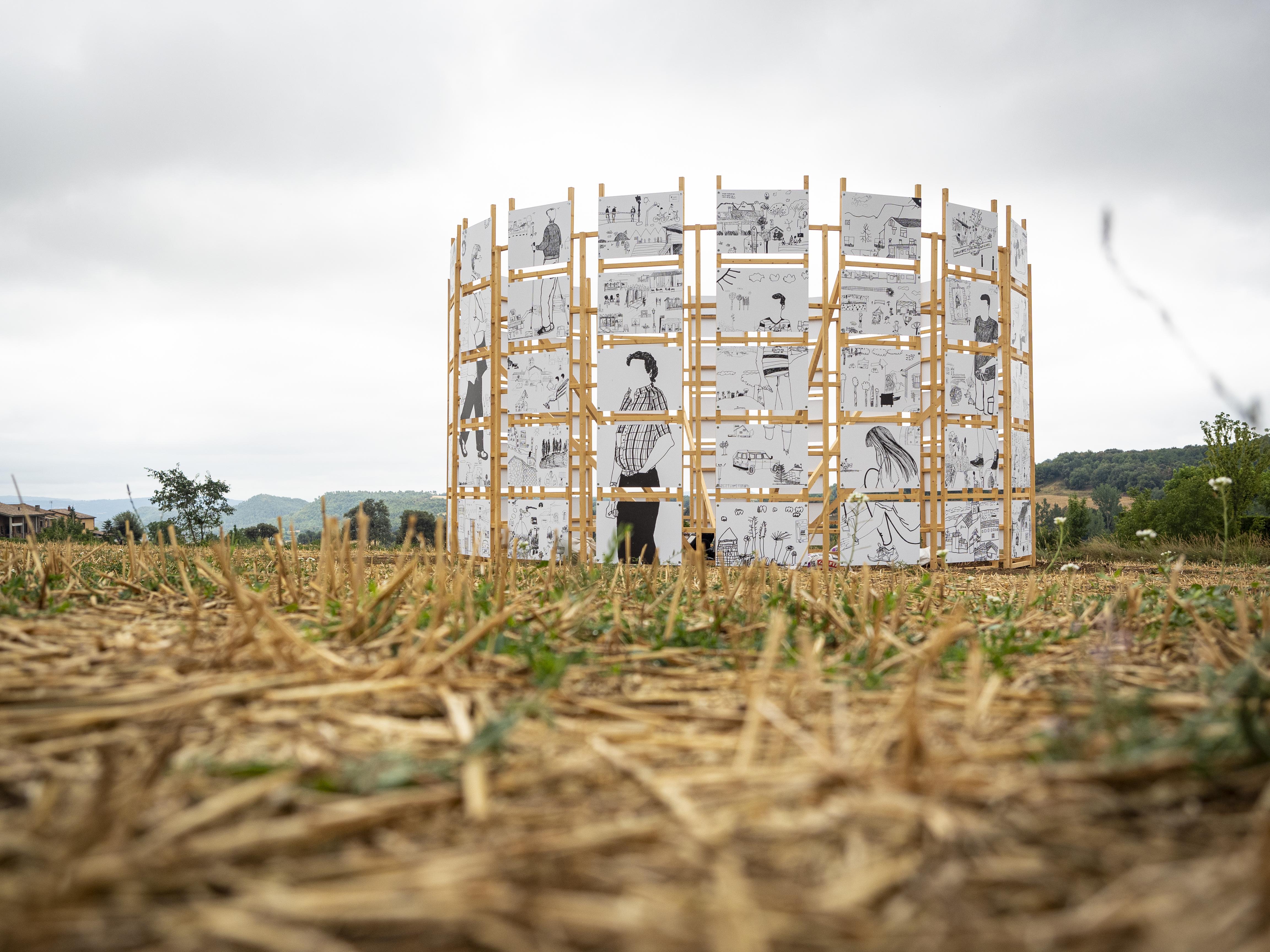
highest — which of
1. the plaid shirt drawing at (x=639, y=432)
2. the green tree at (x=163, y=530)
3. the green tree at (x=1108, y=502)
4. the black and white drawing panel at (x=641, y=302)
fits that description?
the black and white drawing panel at (x=641, y=302)

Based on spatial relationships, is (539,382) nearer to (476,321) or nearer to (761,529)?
(476,321)

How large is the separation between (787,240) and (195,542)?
860 cm

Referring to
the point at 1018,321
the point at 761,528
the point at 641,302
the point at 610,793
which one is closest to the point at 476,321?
the point at 641,302

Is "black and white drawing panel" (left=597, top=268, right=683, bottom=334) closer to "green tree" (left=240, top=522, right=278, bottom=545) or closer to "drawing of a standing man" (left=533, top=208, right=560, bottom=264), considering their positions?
"drawing of a standing man" (left=533, top=208, right=560, bottom=264)

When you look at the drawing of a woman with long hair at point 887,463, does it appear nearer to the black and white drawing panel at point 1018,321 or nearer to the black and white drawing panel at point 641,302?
the black and white drawing panel at point 1018,321

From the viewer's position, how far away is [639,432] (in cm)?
1114

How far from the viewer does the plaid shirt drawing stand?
36.5ft

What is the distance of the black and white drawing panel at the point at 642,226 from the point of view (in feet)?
36.3

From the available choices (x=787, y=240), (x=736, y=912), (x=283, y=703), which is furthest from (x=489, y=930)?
(x=787, y=240)

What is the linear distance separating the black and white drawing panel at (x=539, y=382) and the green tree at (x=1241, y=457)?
12.1 m

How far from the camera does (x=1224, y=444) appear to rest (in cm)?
1471

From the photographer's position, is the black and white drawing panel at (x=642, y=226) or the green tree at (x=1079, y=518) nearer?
the black and white drawing panel at (x=642, y=226)

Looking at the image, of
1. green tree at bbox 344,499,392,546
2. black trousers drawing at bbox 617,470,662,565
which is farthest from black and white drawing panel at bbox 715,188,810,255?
green tree at bbox 344,499,392,546

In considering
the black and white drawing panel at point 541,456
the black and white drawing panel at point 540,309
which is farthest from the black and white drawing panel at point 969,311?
the black and white drawing panel at point 541,456
